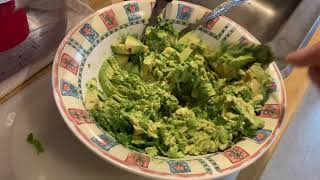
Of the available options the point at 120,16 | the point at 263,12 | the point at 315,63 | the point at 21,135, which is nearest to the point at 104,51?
the point at 120,16

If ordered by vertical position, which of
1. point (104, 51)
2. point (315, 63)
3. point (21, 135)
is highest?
point (315, 63)

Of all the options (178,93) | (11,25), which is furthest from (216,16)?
(11,25)

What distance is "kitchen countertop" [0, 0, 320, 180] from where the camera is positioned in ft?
2.14

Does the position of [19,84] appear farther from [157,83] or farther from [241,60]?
[241,60]

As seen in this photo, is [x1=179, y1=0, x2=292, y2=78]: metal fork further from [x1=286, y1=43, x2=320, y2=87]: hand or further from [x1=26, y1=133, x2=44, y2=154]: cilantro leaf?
[x1=26, y1=133, x2=44, y2=154]: cilantro leaf

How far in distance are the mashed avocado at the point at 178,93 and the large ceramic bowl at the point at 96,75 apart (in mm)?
15

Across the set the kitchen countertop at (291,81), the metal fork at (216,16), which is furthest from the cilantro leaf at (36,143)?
the metal fork at (216,16)

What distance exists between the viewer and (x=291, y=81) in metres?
0.74

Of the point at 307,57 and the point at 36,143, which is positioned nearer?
the point at 307,57

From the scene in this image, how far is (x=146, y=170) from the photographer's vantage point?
1.64ft

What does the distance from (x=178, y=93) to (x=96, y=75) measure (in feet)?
0.39

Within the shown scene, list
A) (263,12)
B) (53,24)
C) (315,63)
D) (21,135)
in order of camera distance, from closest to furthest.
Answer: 1. (315,63)
2. (21,135)
3. (53,24)
4. (263,12)

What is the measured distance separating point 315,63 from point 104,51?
295 millimetres

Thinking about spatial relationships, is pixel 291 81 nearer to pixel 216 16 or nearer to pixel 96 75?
pixel 216 16
